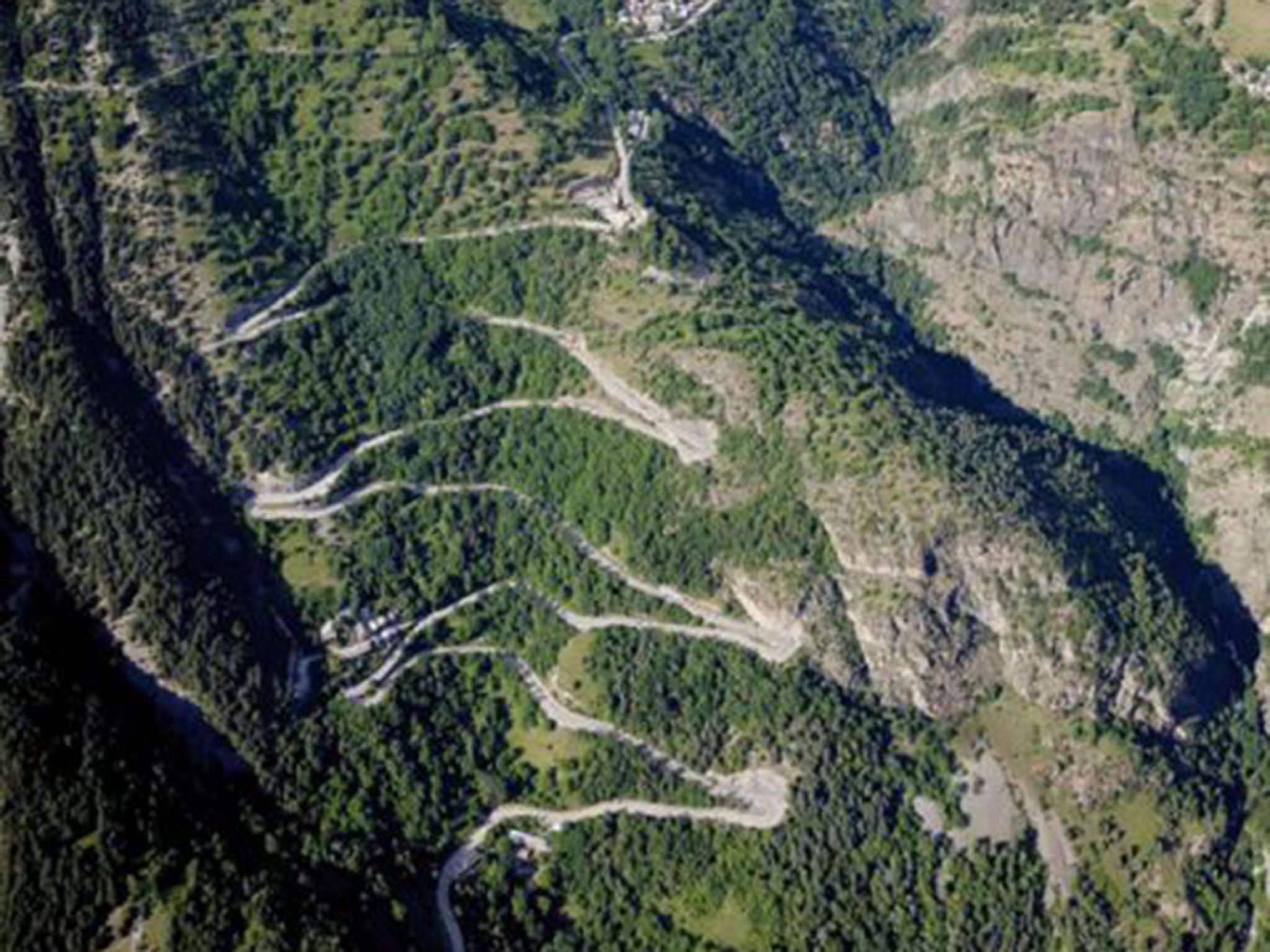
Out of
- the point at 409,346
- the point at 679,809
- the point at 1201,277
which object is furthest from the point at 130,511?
the point at 1201,277

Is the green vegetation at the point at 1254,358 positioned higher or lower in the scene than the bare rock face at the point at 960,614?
higher

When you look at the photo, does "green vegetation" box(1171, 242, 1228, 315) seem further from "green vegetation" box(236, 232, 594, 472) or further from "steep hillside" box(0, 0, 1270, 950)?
"green vegetation" box(236, 232, 594, 472)

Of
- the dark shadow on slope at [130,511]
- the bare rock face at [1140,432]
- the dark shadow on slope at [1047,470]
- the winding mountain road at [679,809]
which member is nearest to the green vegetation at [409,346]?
the dark shadow on slope at [130,511]

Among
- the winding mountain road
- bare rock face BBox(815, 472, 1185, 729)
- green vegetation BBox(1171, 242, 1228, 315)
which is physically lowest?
the winding mountain road

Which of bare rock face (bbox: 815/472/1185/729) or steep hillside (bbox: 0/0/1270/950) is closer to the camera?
steep hillside (bbox: 0/0/1270/950)

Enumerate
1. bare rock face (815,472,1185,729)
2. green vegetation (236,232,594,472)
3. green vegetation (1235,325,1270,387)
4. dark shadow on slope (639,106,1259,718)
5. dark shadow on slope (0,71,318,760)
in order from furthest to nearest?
green vegetation (1235,325,1270,387) < green vegetation (236,232,594,472) < dark shadow on slope (639,106,1259,718) < bare rock face (815,472,1185,729) < dark shadow on slope (0,71,318,760)

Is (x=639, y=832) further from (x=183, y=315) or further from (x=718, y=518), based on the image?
(x=183, y=315)

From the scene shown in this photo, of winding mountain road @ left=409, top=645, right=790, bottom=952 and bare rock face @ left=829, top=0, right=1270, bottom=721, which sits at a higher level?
bare rock face @ left=829, top=0, right=1270, bottom=721

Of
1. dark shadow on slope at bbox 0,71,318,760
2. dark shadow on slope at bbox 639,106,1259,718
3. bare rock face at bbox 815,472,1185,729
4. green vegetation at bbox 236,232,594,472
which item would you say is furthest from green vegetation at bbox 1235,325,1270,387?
dark shadow on slope at bbox 0,71,318,760

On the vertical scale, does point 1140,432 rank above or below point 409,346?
below

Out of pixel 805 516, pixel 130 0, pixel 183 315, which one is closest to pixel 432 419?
pixel 183 315

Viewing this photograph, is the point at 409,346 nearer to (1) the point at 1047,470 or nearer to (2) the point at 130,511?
(2) the point at 130,511

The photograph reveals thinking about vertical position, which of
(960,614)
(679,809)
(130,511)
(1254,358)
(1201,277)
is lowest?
(679,809)

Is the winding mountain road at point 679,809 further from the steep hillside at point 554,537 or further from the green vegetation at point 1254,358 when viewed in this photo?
the green vegetation at point 1254,358
